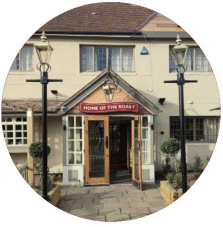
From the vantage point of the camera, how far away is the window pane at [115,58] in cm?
290

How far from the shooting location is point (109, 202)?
117 inches

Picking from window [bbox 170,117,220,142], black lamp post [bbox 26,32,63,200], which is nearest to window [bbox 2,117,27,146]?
black lamp post [bbox 26,32,63,200]

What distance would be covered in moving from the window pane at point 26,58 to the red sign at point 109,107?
0.66 metres

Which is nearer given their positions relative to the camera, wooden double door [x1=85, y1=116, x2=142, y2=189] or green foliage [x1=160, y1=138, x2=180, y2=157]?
green foliage [x1=160, y1=138, x2=180, y2=157]

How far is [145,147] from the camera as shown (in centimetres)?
324

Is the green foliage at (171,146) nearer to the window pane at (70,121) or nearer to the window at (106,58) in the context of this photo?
the window at (106,58)

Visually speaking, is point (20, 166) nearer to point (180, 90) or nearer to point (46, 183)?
point (46, 183)

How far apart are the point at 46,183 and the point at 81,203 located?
428 millimetres

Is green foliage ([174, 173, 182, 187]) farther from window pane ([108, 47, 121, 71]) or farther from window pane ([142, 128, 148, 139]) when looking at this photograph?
window pane ([108, 47, 121, 71])

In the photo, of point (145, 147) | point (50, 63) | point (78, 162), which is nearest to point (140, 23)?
point (50, 63)

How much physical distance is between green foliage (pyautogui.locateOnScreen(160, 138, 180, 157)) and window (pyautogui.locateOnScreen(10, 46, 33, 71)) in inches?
64.1

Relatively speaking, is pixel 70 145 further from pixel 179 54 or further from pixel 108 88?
pixel 179 54

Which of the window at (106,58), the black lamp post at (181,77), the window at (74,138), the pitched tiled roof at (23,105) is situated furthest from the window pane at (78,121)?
the black lamp post at (181,77)

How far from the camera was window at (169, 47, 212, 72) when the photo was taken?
9.92ft
